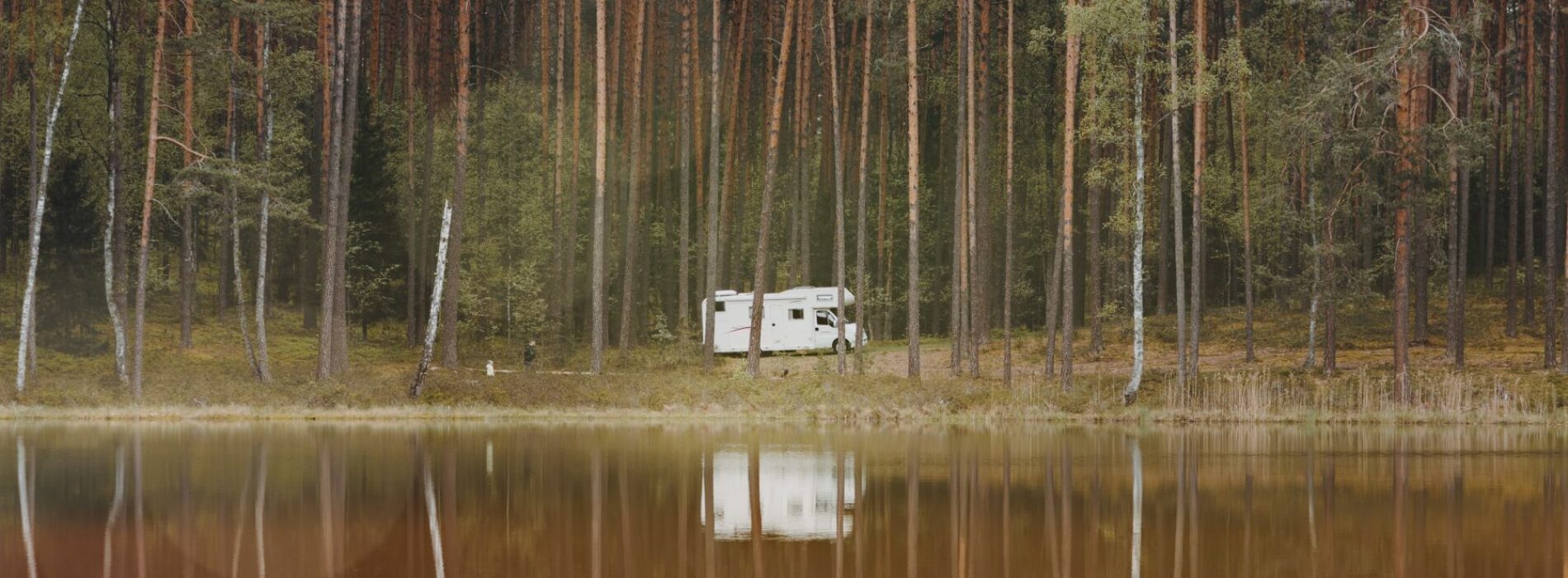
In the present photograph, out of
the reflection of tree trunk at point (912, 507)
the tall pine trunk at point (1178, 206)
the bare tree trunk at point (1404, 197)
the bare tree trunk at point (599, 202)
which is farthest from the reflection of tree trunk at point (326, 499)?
the bare tree trunk at point (1404, 197)

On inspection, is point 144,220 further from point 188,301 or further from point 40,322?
point 40,322

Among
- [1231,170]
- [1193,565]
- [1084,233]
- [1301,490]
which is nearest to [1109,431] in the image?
[1301,490]

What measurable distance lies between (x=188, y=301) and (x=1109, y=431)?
98.0 feet

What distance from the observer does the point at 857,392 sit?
3422 cm

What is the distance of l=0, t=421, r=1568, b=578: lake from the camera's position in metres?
12.4

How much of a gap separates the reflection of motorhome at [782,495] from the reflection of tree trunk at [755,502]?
1.3 inches

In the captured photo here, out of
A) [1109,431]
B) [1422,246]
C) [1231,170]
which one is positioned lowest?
[1109,431]

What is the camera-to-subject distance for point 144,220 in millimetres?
34031

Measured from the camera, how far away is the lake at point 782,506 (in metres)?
12.4

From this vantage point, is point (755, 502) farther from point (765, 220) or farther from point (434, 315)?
point (765, 220)

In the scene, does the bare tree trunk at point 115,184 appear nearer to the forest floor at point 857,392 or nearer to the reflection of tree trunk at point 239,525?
the forest floor at point 857,392

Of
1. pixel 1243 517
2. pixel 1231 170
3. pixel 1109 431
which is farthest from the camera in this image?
→ pixel 1231 170

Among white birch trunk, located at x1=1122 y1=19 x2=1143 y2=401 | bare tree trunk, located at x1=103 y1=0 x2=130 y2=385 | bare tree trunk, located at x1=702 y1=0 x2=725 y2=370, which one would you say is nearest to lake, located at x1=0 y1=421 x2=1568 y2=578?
white birch trunk, located at x1=1122 y1=19 x2=1143 y2=401

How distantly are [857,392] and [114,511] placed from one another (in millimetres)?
20793
